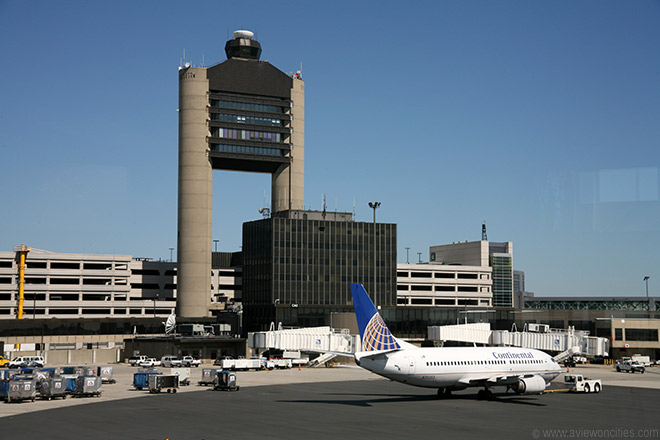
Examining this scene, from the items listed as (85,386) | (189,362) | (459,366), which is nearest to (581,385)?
(459,366)

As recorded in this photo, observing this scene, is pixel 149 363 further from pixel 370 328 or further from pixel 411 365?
pixel 411 365

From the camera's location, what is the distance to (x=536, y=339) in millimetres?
116062

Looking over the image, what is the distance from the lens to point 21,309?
197375 millimetres

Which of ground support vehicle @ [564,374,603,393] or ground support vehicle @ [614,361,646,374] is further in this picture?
ground support vehicle @ [614,361,646,374]

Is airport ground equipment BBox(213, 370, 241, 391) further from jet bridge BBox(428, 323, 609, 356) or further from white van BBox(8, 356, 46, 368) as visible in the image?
→ jet bridge BBox(428, 323, 609, 356)

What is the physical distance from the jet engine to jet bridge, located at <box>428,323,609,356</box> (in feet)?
134

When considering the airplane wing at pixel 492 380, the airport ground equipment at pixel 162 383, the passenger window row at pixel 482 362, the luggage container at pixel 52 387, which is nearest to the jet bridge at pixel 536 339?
the passenger window row at pixel 482 362

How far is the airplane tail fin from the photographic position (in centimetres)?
→ 6619

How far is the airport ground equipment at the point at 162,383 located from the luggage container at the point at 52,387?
951 cm

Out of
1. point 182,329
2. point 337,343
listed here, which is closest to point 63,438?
point 337,343

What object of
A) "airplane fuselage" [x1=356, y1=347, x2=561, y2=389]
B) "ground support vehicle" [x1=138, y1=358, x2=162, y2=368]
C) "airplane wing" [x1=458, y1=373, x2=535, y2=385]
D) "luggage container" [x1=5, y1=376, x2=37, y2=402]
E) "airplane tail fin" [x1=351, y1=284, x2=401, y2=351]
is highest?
"airplane tail fin" [x1=351, y1=284, x2=401, y2=351]

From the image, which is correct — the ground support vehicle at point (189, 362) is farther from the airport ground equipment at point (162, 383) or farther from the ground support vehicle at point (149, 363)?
the airport ground equipment at point (162, 383)

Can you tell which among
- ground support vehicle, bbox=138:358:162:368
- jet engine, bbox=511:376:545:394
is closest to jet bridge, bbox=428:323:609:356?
jet engine, bbox=511:376:545:394

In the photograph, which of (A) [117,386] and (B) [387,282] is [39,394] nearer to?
(A) [117,386]
